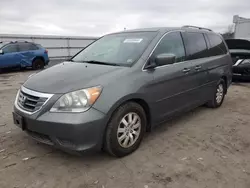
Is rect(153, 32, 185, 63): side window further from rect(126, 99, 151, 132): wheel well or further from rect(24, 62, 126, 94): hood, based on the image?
rect(24, 62, 126, 94): hood

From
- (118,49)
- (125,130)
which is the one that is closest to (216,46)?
(118,49)

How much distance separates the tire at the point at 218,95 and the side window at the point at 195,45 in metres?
0.86

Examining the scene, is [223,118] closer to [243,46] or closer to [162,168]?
[162,168]

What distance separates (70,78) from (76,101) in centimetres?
43

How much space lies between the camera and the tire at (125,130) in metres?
2.87

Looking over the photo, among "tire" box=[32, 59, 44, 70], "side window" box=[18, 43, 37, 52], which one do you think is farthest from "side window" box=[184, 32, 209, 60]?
"tire" box=[32, 59, 44, 70]

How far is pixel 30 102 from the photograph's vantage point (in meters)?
2.92

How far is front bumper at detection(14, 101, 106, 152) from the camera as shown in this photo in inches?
103

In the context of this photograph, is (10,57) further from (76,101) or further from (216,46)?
(76,101)

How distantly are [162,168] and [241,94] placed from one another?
4.85 m

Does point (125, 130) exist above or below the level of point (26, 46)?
below

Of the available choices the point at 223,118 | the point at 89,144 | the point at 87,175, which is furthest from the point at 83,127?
the point at 223,118

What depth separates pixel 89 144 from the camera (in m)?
2.71

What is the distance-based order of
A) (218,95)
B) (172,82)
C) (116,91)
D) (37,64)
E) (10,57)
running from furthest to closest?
(37,64) → (10,57) → (218,95) → (172,82) → (116,91)
